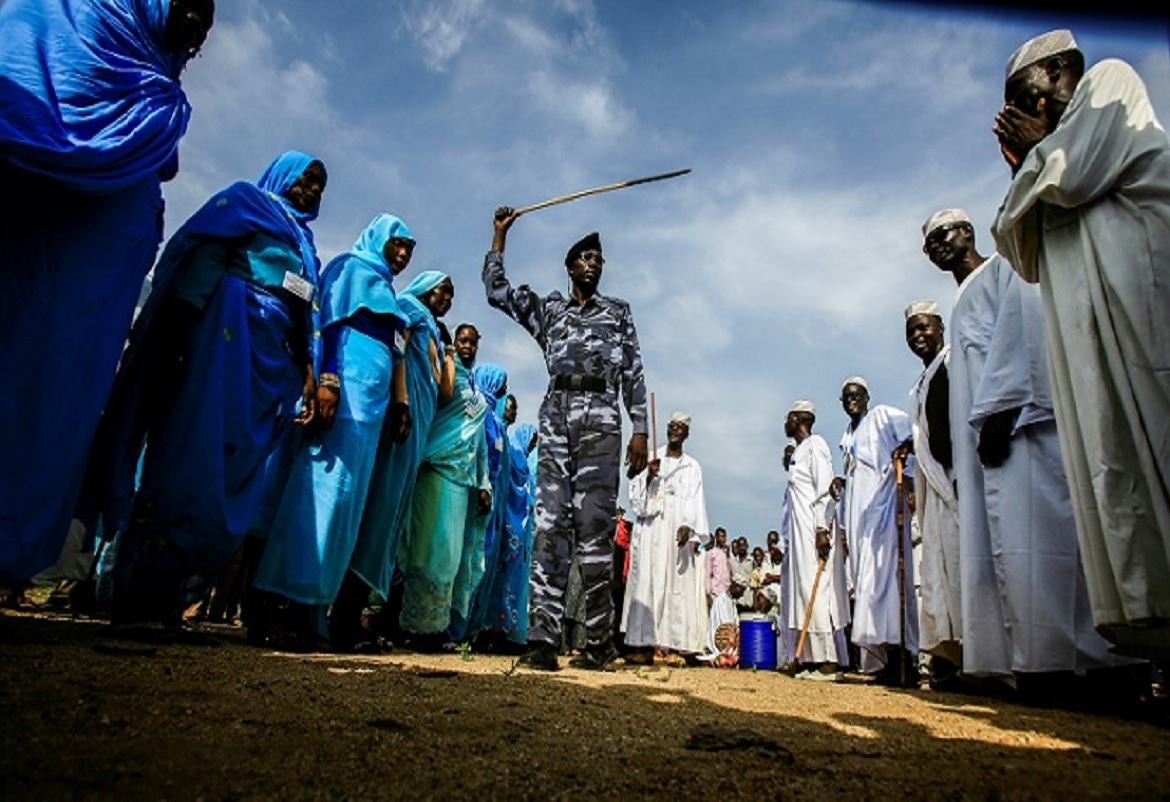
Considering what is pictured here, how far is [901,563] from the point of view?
585 centimetres

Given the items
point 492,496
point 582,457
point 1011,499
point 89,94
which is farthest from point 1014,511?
point 492,496

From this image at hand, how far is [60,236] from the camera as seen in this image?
3.05 metres

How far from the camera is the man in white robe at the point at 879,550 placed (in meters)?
5.89

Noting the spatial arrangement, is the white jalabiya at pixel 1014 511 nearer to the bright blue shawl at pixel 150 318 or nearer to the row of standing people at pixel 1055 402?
the row of standing people at pixel 1055 402

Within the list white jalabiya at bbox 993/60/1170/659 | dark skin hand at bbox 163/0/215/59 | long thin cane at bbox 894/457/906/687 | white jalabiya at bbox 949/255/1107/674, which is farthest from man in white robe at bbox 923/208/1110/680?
dark skin hand at bbox 163/0/215/59

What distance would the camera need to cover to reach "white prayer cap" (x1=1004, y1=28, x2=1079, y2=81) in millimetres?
3039

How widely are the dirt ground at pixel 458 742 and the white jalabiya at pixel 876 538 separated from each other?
308 centimetres

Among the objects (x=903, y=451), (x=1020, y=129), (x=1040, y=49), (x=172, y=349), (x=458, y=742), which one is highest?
(x=1040, y=49)

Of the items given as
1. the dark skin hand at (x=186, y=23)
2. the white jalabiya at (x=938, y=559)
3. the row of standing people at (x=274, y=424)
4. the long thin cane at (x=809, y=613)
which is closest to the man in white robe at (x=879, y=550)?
the long thin cane at (x=809, y=613)

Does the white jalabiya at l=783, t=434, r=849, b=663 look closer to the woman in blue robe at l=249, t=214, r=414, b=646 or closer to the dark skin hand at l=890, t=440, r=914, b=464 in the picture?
the dark skin hand at l=890, t=440, r=914, b=464

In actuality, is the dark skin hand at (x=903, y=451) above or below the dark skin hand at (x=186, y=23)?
below

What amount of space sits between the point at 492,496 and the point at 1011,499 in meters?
4.66

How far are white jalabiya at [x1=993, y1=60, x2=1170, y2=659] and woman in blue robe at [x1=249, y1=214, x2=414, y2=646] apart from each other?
3.37 m

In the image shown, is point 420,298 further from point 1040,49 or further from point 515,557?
point 1040,49
